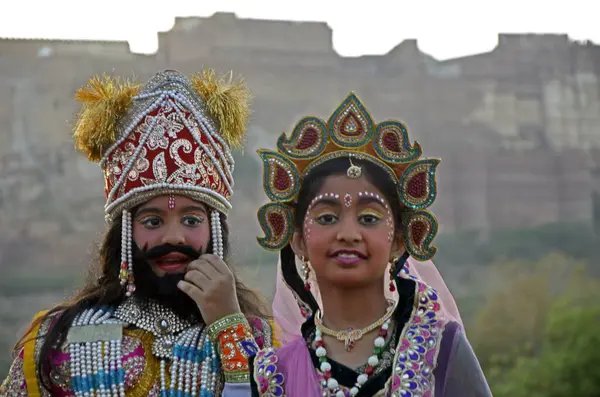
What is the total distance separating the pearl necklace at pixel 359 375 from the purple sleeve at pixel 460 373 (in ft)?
0.61

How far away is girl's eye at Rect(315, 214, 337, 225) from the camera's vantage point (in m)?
2.94

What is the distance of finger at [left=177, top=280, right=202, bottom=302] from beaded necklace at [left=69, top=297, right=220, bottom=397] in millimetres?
183

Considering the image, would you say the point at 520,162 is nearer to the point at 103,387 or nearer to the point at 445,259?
the point at 445,259

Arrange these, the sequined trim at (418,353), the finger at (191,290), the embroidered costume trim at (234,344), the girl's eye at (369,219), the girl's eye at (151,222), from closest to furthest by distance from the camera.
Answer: the sequined trim at (418,353) < the girl's eye at (369,219) < the embroidered costume trim at (234,344) < the finger at (191,290) < the girl's eye at (151,222)

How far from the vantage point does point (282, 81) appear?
39.2 feet

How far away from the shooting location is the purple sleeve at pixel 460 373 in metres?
2.87

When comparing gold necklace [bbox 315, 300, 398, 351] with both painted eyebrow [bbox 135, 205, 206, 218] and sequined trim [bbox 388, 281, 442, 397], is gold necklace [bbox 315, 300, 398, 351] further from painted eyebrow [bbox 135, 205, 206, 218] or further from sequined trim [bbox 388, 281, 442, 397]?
painted eyebrow [bbox 135, 205, 206, 218]

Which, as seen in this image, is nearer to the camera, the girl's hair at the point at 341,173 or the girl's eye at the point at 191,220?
the girl's hair at the point at 341,173

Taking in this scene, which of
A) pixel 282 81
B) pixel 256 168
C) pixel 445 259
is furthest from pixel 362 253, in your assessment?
pixel 445 259

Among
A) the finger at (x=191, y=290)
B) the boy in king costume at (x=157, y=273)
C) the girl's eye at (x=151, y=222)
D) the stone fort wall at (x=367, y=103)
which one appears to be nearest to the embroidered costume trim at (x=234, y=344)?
the boy in king costume at (x=157, y=273)

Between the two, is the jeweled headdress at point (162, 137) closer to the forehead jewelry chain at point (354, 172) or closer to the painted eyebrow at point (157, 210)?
the painted eyebrow at point (157, 210)

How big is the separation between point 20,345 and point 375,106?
9012 millimetres

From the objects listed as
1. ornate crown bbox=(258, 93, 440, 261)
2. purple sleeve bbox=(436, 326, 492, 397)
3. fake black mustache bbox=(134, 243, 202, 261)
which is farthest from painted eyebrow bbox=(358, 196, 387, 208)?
fake black mustache bbox=(134, 243, 202, 261)

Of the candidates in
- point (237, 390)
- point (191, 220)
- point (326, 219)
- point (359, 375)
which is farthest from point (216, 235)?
point (359, 375)
